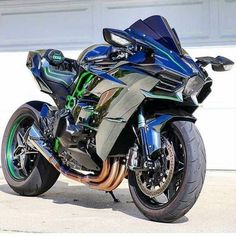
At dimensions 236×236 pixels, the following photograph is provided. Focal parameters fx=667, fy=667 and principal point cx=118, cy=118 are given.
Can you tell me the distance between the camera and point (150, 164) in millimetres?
5125

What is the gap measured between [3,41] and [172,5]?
240cm

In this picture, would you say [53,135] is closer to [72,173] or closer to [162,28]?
[72,173]

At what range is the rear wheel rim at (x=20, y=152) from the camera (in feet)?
21.8

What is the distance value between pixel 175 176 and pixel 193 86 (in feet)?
2.32

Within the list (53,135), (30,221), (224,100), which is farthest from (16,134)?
(224,100)

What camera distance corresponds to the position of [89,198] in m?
6.50

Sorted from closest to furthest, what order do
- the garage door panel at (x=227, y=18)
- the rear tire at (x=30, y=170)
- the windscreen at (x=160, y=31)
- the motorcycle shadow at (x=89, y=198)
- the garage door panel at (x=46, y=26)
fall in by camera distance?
the windscreen at (x=160, y=31) → the motorcycle shadow at (x=89, y=198) → the rear tire at (x=30, y=170) → the garage door panel at (x=227, y=18) → the garage door panel at (x=46, y=26)

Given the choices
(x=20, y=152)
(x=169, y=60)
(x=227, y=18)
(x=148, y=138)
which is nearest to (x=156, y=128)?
(x=148, y=138)

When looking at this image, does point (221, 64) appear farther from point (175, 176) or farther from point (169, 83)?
point (175, 176)

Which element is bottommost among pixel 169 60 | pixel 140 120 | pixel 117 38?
pixel 140 120

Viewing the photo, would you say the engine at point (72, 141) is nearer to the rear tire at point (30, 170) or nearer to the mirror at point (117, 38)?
the rear tire at point (30, 170)

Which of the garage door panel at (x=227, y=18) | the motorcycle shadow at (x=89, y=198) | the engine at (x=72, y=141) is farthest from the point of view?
the garage door panel at (x=227, y=18)

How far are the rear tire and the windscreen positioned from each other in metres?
1.62

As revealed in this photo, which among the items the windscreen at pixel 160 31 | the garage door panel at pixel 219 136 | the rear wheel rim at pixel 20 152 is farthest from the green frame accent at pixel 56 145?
the garage door panel at pixel 219 136
